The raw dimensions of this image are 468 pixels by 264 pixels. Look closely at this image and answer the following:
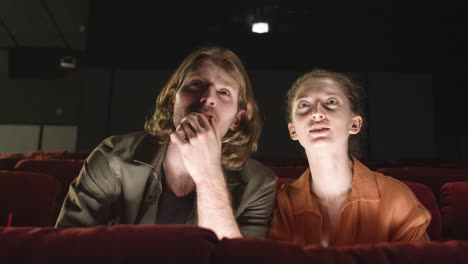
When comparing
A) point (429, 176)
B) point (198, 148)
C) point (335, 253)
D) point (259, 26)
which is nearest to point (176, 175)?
point (198, 148)

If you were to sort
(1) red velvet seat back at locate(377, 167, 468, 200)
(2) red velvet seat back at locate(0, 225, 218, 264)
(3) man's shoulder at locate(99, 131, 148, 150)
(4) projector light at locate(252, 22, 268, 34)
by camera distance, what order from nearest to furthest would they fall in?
1. (2) red velvet seat back at locate(0, 225, 218, 264)
2. (3) man's shoulder at locate(99, 131, 148, 150)
3. (1) red velvet seat back at locate(377, 167, 468, 200)
4. (4) projector light at locate(252, 22, 268, 34)

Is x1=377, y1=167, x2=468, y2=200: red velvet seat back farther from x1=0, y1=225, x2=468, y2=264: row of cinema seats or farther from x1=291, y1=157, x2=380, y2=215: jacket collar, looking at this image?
x1=0, y1=225, x2=468, y2=264: row of cinema seats

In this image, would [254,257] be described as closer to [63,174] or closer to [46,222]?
[46,222]

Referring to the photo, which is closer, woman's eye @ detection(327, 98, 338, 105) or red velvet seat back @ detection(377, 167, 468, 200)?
woman's eye @ detection(327, 98, 338, 105)

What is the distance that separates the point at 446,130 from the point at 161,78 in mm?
4263

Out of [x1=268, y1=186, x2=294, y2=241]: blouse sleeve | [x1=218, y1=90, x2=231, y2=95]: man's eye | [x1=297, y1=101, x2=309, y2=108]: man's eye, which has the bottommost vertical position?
[x1=268, y1=186, x2=294, y2=241]: blouse sleeve

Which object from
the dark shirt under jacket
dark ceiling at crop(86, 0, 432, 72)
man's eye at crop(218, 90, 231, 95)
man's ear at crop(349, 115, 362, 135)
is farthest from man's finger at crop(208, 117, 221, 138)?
dark ceiling at crop(86, 0, 432, 72)

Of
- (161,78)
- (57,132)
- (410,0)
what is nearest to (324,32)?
(410,0)

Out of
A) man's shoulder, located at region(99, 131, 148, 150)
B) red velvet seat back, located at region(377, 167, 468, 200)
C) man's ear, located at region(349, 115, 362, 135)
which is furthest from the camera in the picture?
red velvet seat back, located at region(377, 167, 468, 200)

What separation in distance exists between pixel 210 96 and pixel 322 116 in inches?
14.6

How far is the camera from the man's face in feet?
3.22

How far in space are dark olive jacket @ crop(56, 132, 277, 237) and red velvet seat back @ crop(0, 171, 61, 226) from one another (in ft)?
0.50

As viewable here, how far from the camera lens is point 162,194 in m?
0.95

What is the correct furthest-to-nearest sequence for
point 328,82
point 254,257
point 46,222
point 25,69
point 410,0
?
point 25,69, point 410,0, point 328,82, point 46,222, point 254,257
